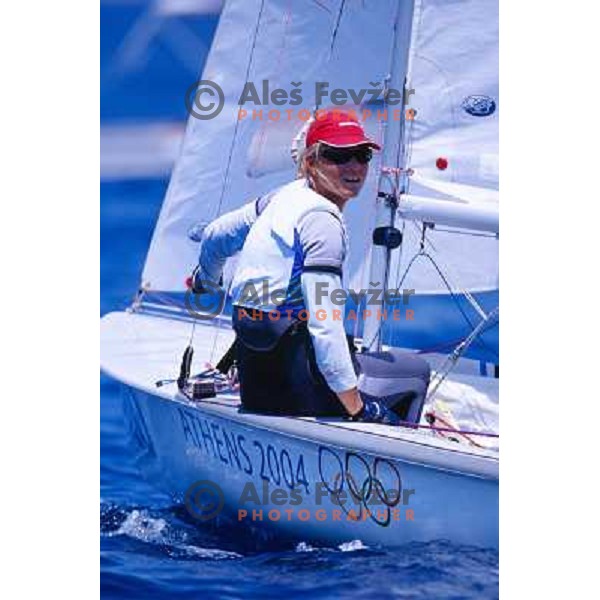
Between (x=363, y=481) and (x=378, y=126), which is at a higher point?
(x=378, y=126)

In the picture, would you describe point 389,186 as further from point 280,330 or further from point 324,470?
point 324,470

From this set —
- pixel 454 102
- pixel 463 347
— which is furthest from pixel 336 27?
pixel 463 347

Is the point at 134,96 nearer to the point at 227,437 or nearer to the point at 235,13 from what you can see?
the point at 235,13

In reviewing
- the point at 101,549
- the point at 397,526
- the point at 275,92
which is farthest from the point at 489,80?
the point at 101,549

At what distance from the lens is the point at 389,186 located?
3.64 metres

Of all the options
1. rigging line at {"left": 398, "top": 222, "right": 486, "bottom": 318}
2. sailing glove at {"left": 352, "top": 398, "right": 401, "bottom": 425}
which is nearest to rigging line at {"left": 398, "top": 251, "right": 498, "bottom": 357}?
rigging line at {"left": 398, "top": 222, "right": 486, "bottom": 318}

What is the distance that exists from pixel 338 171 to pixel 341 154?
0.11 feet

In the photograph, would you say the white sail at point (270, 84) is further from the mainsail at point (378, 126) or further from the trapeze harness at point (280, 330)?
the trapeze harness at point (280, 330)

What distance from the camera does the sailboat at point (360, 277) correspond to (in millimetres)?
3203

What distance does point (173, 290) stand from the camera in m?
4.22

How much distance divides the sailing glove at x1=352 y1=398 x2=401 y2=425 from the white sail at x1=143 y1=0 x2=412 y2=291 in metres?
0.50

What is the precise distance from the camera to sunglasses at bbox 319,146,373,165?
3223 millimetres
